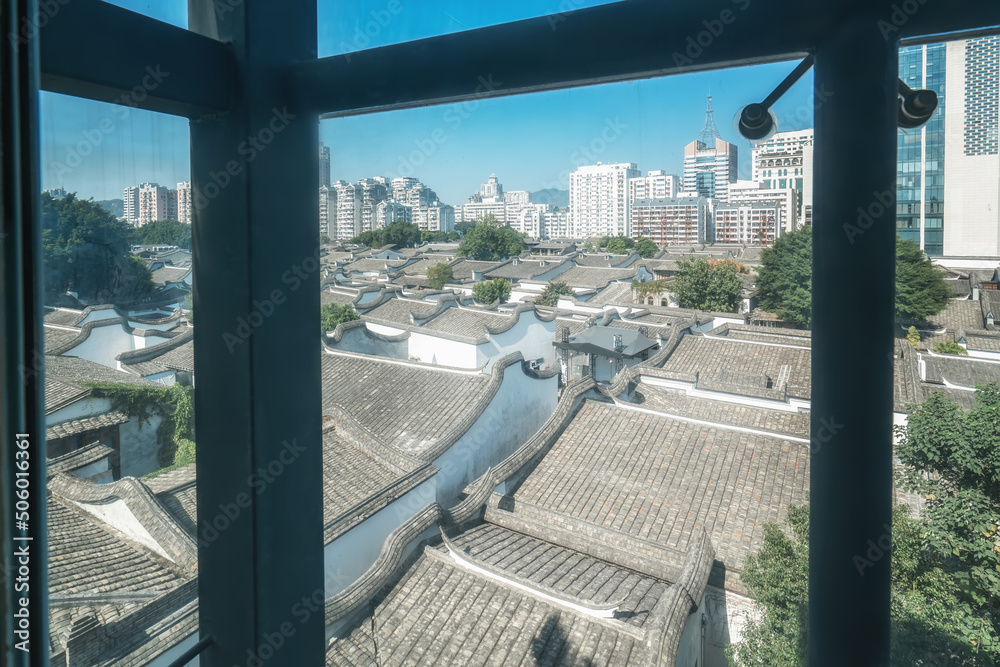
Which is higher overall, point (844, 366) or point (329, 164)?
point (329, 164)

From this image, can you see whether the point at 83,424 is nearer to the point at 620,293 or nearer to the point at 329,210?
the point at 329,210

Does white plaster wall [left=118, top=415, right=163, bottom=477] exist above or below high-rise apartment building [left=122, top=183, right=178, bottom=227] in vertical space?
below

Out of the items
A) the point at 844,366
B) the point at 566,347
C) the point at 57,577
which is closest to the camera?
the point at 844,366

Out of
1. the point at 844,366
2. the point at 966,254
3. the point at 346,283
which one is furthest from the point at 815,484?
the point at 346,283

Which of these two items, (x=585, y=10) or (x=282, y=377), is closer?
(x=585, y=10)

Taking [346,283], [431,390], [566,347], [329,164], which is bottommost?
[431,390]

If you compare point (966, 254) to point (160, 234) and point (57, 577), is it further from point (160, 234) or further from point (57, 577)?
point (57, 577)

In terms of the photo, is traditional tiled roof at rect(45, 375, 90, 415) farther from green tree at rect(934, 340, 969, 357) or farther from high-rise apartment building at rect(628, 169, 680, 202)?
green tree at rect(934, 340, 969, 357)

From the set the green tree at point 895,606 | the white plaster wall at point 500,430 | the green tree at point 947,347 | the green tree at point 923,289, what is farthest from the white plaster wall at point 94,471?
the white plaster wall at point 500,430

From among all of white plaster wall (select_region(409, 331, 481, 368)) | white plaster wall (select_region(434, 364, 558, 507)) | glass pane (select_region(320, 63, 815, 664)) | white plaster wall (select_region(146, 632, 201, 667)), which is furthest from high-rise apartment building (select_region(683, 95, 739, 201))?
white plaster wall (select_region(409, 331, 481, 368))
